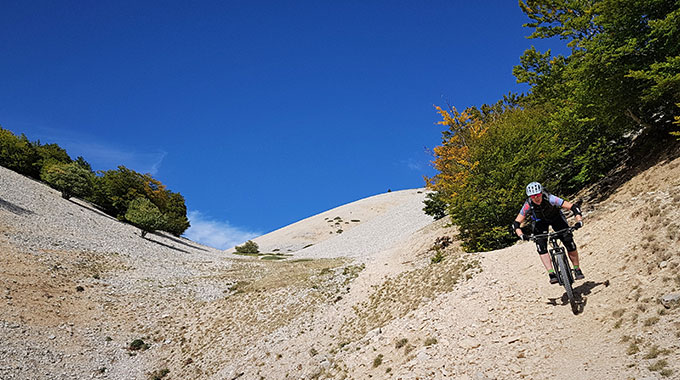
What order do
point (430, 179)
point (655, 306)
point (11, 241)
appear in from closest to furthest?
1. point (655, 306)
2. point (11, 241)
3. point (430, 179)

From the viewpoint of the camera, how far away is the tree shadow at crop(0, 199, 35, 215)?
33556 mm

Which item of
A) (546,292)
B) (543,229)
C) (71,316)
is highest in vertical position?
(71,316)

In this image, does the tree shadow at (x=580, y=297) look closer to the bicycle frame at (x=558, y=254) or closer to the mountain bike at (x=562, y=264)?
the mountain bike at (x=562, y=264)

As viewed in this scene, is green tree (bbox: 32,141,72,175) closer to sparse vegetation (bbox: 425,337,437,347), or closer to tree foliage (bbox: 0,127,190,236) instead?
tree foliage (bbox: 0,127,190,236)

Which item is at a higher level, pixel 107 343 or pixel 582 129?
pixel 582 129

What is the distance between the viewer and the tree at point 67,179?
49094 mm

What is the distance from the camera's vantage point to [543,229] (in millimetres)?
9336

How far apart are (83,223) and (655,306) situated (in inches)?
1825

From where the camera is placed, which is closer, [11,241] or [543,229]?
[543,229]

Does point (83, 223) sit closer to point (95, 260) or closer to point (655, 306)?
point (95, 260)

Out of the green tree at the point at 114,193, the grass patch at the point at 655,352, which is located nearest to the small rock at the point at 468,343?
the grass patch at the point at 655,352

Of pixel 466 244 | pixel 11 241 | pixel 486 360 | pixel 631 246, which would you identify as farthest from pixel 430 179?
pixel 11 241

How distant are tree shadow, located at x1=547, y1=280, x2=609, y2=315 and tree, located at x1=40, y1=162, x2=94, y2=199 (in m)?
58.1

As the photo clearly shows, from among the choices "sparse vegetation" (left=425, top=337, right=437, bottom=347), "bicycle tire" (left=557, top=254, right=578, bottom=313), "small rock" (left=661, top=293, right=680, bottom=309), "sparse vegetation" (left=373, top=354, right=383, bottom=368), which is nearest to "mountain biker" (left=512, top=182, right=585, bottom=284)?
"bicycle tire" (left=557, top=254, right=578, bottom=313)
